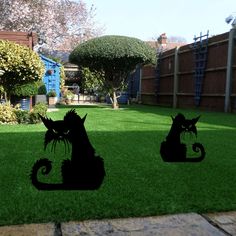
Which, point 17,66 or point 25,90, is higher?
point 17,66

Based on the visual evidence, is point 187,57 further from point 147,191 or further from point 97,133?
point 147,191

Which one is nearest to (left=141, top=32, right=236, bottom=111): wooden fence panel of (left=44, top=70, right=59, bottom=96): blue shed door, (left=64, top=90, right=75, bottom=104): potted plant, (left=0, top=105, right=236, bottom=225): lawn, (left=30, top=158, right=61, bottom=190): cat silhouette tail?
(left=64, top=90, right=75, bottom=104): potted plant

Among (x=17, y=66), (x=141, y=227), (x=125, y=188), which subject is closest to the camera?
(x=141, y=227)

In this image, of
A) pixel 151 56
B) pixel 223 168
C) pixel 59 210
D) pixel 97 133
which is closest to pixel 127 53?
pixel 151 56

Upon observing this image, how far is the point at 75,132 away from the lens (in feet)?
8.66

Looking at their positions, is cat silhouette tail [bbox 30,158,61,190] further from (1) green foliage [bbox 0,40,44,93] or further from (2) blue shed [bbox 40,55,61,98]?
(2) blue shed [bbox 40,55,61,98]

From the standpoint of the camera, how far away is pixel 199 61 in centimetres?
1952

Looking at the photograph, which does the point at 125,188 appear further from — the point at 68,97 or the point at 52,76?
the point at 68,97

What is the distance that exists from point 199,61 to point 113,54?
13.8ft

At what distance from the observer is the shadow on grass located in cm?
365

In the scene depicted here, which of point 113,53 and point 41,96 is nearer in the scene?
point 41,96

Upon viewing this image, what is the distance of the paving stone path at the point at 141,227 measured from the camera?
10.4ft

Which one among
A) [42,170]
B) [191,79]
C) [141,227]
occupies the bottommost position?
[141,227]

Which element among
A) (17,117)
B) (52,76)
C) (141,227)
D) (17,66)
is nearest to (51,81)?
(52,76)
